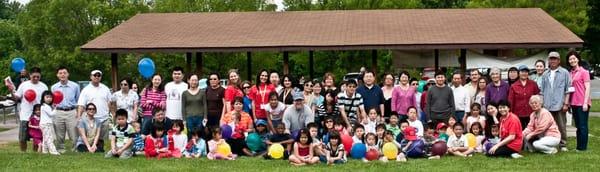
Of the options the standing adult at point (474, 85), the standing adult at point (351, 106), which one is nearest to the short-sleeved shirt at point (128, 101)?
the standing adult at point (351, 106)

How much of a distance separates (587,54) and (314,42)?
2754 centimetres

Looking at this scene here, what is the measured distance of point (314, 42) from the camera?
17.2 m

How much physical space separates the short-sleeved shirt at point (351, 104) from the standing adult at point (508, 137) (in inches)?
77.7

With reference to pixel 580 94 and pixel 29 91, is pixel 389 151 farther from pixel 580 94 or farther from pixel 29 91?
pixel 29 91

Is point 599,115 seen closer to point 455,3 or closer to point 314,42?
point 314,42

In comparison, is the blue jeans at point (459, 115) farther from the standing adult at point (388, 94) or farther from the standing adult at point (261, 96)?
the standing adult at point (261, 96)

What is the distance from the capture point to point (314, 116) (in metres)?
10.7

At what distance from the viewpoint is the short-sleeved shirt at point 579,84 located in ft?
33.8

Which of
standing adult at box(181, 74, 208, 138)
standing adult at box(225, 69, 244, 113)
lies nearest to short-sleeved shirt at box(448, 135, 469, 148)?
standing adult at box(225, 69, 244, 113)

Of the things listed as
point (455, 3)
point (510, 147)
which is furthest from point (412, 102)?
point (455, 3)

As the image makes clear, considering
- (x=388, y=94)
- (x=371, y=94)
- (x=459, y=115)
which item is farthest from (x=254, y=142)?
(x=459, y=115)

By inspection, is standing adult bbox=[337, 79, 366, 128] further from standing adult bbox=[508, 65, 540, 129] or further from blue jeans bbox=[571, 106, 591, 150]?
blue jeans bbox=[571, 106, 591, 150]

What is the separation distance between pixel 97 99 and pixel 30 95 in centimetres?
104

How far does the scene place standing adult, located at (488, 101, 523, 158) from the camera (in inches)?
387
